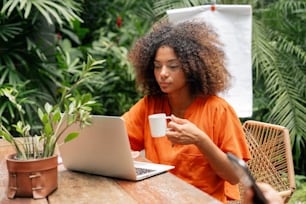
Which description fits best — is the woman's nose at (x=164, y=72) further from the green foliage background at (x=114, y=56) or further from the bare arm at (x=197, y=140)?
the green foliage background at (x=114, y=56)

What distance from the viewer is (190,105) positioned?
174 centimetres

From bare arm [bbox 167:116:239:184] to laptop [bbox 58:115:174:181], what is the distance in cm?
12

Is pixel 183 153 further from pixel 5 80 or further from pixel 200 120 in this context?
pixel 5 80

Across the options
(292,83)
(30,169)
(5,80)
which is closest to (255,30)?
(292,83)

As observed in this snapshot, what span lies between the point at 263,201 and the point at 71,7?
2779 millimetres

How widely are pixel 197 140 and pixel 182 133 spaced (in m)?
0.06

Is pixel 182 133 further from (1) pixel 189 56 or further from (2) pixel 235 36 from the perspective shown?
(2) pixel 235 36

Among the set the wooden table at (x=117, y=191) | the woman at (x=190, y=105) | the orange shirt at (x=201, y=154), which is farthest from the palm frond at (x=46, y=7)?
the wooden table at (x=117, y=191)

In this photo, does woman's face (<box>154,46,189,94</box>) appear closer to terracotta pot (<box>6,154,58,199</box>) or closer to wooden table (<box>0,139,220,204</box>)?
wooden table (<box>0,139,220,204</box>)

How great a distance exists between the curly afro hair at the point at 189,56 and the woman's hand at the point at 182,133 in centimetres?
30

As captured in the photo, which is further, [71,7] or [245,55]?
[71,7]

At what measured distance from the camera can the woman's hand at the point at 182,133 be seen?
4.67 ft

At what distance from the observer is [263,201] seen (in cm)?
73

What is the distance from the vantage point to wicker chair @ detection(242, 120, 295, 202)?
1730 millimetres
